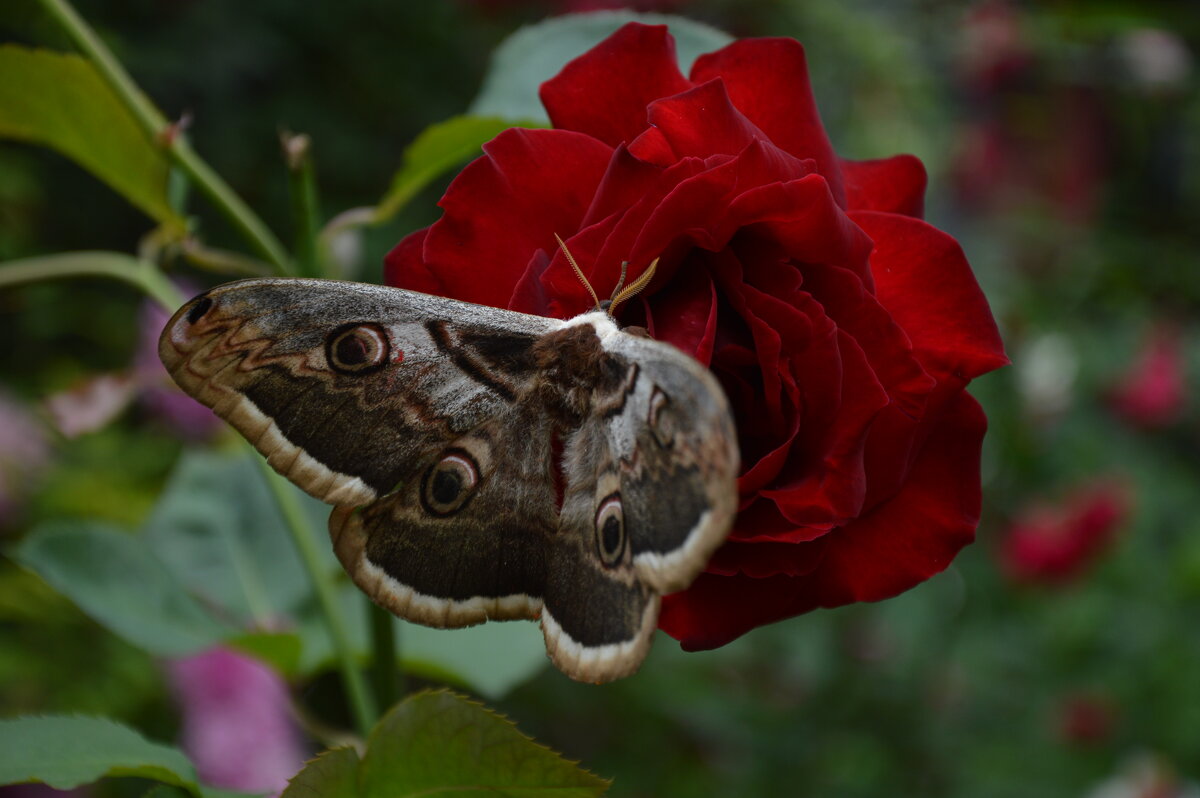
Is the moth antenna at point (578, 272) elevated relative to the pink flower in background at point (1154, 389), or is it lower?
elevated

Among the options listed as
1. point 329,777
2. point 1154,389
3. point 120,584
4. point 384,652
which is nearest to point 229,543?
point 120,584

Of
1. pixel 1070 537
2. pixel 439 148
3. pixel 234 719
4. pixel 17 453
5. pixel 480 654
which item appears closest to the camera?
pixel 439 148

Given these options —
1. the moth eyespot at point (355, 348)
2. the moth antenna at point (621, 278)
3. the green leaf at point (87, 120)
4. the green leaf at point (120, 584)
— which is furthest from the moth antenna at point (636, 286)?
the green leaf at point (120, 584)

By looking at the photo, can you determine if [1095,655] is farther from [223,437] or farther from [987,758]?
[223,437]

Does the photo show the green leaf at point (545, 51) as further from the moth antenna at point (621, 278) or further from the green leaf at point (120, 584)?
the green leaf at point (120, 584)

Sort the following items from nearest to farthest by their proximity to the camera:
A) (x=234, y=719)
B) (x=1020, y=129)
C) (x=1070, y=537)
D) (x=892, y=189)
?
(x=892, y=189)
(x=234, y=719)
(x=1070, y=537)
(x=1020, y=129)

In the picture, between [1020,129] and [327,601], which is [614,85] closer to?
[327,601]
